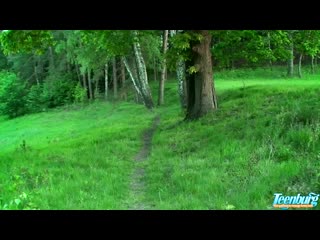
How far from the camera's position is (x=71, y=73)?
61.8 m

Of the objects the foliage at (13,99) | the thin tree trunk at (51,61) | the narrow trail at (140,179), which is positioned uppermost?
the thin tree trunk at (51,61)

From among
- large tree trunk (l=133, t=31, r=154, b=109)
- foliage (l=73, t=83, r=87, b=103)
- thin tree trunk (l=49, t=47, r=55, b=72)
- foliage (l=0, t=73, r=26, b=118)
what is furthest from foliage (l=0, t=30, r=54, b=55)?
thin tree trunk (l=49, t=47, r=55, b=72)

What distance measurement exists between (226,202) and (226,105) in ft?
44.0

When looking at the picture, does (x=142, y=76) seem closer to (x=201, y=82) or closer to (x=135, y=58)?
(x=135, y=58)

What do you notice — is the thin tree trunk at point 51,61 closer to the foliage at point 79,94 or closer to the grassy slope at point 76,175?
the foliage at point 79,94

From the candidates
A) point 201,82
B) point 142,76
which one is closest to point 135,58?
point 142,76

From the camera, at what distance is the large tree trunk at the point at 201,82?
62.7 feet

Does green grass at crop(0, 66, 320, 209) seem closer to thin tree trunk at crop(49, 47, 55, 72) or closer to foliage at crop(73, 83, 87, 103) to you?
foliage at crop(73, 83, 87, 103)

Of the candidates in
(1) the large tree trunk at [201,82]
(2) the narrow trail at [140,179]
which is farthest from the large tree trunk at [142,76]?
(2) the narrow trail at [140,179]

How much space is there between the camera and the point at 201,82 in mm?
19734

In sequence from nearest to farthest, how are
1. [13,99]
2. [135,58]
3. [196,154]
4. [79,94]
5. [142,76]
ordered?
[196,154]
[142,76]
[135,58]
[79,94]
[13,99]

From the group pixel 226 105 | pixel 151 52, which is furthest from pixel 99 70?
pixel 226 105
